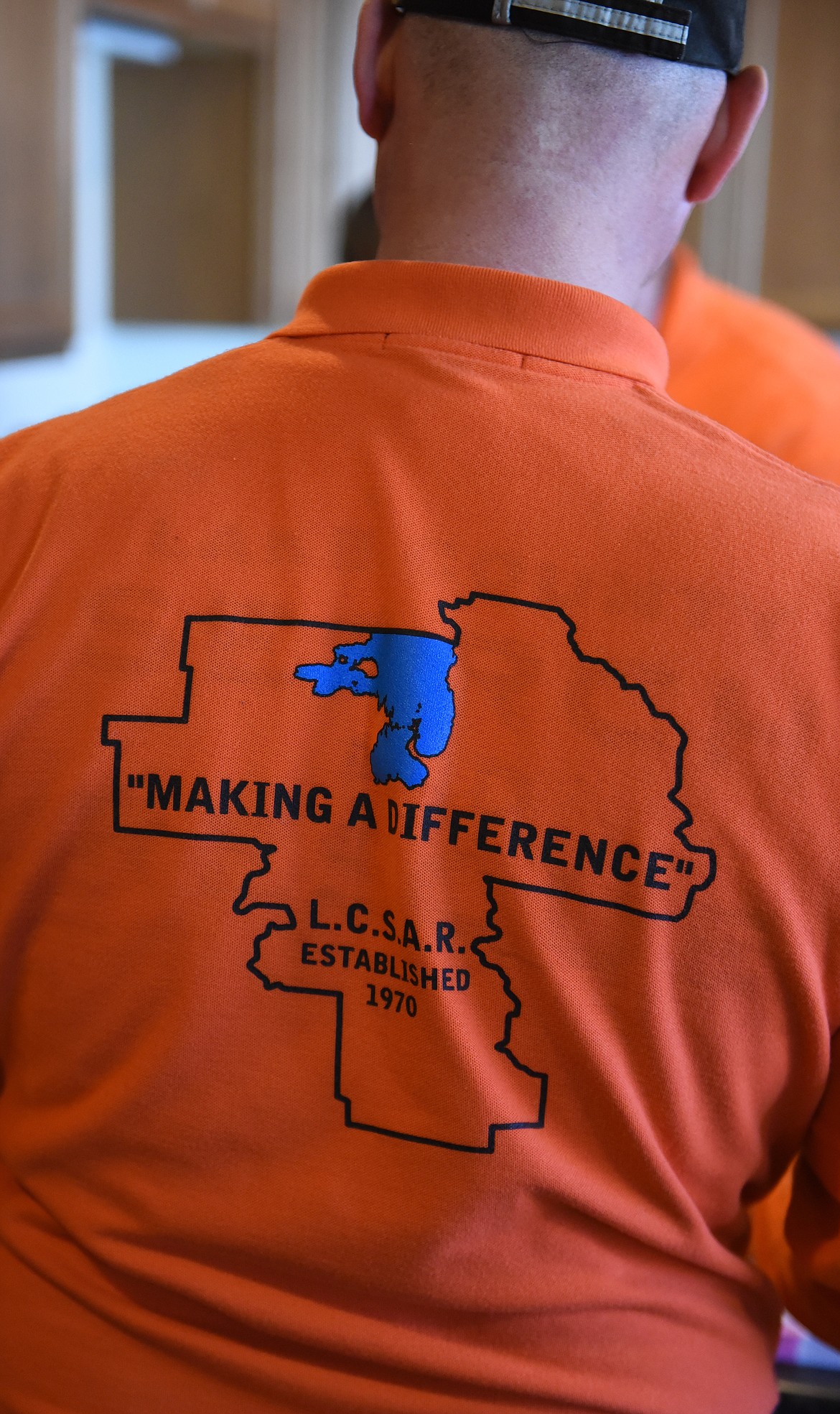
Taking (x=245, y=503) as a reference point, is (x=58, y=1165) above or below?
below

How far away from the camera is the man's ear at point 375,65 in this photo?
665 millimetres

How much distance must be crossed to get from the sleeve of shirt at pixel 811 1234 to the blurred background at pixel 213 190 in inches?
55.3

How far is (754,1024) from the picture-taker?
601 mm

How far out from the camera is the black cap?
596mm

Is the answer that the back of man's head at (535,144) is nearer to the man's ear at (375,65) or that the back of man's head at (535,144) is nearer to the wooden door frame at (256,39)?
the man's ear at (375,65)

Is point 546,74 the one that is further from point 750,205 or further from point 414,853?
point 750,205

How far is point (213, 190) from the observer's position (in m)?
2.41

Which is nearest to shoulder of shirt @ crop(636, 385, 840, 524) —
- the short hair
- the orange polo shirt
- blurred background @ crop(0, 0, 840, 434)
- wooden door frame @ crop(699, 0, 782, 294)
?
the orange polo shirt

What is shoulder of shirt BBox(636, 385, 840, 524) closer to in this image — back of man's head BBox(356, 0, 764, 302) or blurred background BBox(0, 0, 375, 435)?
back of man's head BBox(356, 0, 764, 302)

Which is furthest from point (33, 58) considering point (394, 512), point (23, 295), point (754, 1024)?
point (754, 1024)

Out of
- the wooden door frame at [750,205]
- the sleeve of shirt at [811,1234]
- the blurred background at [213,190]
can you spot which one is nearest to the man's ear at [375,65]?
the sleeve of shirt at [811,1234]

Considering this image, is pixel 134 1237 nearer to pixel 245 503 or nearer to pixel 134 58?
pixel 245 503

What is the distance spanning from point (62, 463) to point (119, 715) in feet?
0.45

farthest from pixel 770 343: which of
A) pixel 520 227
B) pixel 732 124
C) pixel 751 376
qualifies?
pixel 520 227
